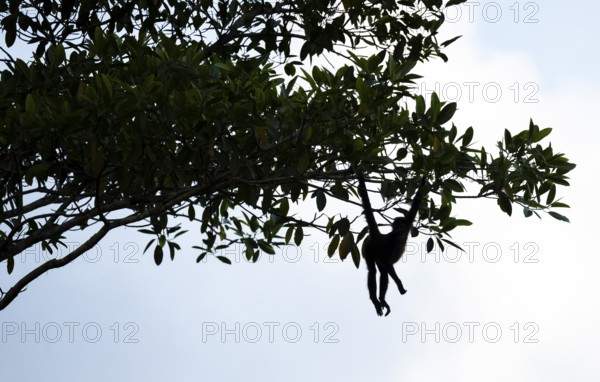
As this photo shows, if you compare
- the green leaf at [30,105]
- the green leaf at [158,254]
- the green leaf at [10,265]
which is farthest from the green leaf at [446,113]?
the green leaf at [10,265]

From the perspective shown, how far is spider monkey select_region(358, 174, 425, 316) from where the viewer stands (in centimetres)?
793

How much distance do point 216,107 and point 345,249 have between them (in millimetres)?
1944

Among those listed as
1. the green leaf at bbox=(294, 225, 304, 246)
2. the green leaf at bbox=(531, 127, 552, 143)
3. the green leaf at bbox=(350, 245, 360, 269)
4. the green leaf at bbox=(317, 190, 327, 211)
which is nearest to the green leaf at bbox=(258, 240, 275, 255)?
the green leaf at bbox=(294, 225, 304, 246)

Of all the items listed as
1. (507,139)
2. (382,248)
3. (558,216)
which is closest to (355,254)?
(382,248)

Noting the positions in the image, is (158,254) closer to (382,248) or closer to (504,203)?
(382,248)

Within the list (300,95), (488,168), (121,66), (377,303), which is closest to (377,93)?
(300,95)

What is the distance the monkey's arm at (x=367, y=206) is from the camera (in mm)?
7742

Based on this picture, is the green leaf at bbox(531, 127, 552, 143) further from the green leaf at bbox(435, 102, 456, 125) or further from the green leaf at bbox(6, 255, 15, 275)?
the green leaf at bbox(6, 255, 15, 275)

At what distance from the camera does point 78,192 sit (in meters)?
7.71

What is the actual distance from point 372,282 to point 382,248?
638mm

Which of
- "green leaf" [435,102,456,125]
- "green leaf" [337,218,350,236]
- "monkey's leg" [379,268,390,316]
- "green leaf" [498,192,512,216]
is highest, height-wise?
"green leaf" [435,102,456,125]

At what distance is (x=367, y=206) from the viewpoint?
7887 millimetres

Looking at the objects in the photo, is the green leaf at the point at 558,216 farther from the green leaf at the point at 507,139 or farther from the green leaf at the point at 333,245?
the green leaf at the point at 333,245

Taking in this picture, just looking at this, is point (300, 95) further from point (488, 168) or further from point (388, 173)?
point (488, 168)
